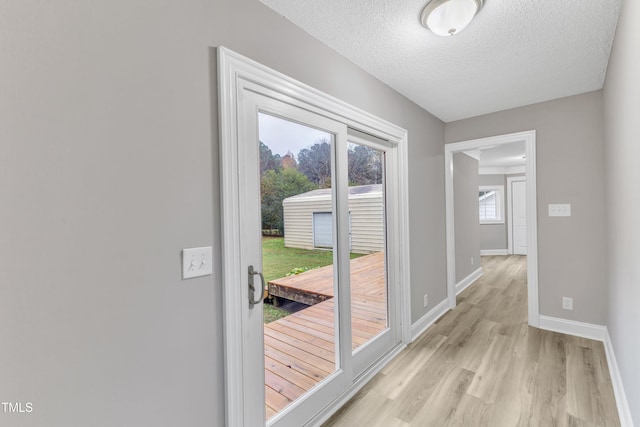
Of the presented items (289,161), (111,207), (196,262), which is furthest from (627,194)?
(111,207)

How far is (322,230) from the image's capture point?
6.19 feet

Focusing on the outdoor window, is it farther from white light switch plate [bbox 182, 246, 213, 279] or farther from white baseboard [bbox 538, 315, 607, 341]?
white light switch plate [bbox 182, 246, 213, 279]

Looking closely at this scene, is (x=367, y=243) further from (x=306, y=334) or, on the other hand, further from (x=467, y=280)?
(x=467, y=280)

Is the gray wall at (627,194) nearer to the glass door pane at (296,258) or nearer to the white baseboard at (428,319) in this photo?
the white baseboard at (428,319)

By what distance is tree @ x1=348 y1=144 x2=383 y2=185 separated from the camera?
215 centimetres

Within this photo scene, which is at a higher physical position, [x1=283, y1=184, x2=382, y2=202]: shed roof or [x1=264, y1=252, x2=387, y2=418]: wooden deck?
[x1=283, y1=184, x2=382, y2=202]: shed roof

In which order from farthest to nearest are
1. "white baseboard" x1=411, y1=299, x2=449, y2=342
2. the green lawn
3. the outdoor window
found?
1. the outdoor window
2. "white baseboard" x1=411, y1=299, x2=449, y2=342
3. the green lawn

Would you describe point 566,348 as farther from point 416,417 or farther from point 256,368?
point 256,368

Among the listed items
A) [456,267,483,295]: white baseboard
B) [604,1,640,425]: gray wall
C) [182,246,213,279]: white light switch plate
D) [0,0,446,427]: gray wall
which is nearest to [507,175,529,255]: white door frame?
[456,267,483,295]: white baseboard

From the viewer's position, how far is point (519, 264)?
235 inches

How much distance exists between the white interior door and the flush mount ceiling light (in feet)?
23.2

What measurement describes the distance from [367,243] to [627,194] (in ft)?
5.15

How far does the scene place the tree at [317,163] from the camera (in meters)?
1.75

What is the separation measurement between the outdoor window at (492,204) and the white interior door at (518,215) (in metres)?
0.25
